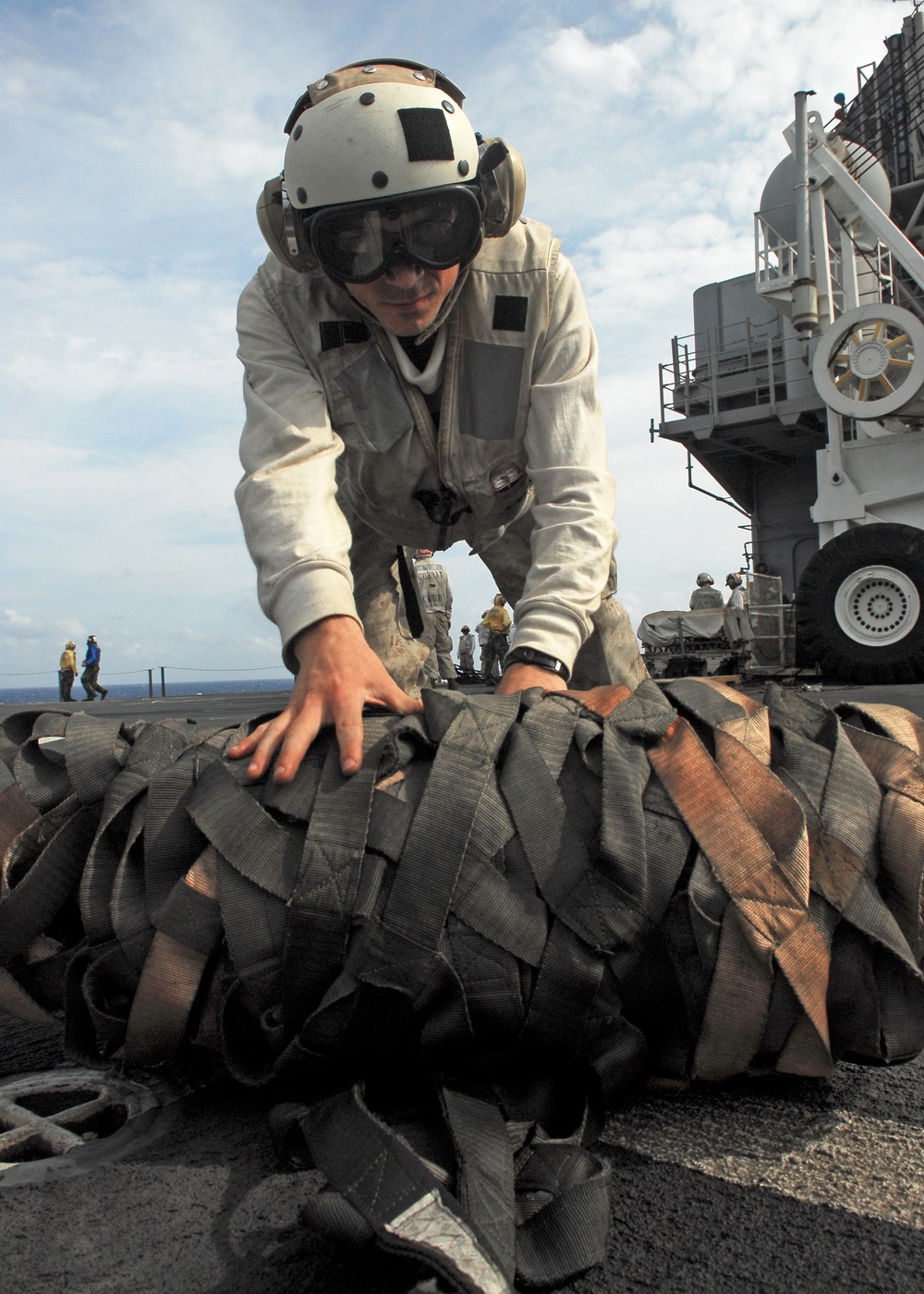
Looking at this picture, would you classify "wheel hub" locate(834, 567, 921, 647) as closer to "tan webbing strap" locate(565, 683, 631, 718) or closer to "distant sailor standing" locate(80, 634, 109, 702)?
"tan webbing strap" locate(565, 683, 631, 718)

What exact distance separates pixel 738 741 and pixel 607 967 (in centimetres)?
31

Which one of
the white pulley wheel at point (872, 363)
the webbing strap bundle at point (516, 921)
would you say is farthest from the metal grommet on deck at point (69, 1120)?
the white pulley wheel at point (872, 363)

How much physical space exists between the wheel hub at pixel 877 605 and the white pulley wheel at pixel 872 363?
1.66 metres

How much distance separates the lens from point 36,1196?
2.68 feet

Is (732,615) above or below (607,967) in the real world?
above

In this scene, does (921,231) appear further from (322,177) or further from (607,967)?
(607,967)

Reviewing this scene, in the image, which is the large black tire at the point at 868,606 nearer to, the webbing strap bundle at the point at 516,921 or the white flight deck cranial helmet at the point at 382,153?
the white flight deck cranial helmet at the point at 382,153

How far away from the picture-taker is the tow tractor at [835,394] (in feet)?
26.2

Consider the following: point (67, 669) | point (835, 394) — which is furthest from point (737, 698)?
point (67, 669)

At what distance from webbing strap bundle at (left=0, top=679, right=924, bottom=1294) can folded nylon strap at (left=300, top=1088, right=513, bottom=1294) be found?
0.04 m

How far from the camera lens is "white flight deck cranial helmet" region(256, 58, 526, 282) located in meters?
1.69

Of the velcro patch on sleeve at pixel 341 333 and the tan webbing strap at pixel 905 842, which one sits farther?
the velcro patch on sleeve at pixel 341 333

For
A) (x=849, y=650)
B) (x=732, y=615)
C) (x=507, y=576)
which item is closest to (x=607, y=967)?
(x=507, y=576)

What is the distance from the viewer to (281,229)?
1.92 m
